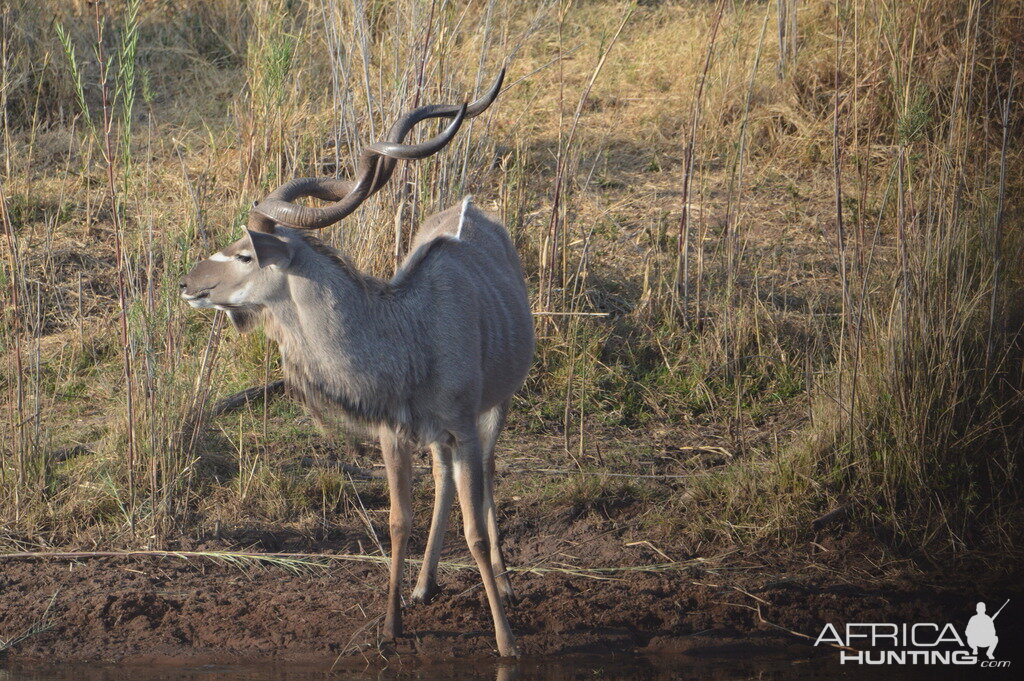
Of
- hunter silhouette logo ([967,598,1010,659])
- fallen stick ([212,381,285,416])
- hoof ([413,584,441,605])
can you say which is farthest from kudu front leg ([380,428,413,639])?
hunter silhouette logo ([967,598,1010,659])

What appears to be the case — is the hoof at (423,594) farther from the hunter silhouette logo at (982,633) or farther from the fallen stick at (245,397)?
the hunter silhouette logo at (982,633)

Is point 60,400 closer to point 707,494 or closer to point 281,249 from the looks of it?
point 281,249

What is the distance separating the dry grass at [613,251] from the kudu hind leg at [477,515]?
1040mm

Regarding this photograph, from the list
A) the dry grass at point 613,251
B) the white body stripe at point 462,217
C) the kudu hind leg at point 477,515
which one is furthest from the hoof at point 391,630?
the white body stripe at point 462,217

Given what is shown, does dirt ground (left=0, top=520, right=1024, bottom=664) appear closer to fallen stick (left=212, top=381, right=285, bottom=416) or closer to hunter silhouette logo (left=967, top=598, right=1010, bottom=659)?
hunter silhouette logo (left=967, top=598, right=1010, bottom=659)

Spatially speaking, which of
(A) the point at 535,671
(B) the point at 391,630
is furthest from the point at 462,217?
(A) the point at 535,671

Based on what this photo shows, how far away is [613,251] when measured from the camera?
677 centimetres

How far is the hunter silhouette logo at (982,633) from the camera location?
4.14 m

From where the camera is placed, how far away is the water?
3.91 meters

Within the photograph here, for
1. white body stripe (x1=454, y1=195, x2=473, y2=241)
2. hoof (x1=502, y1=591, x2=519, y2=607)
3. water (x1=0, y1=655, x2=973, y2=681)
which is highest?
white body stripe (x1=454, y1=195, x2=473, y2=241)

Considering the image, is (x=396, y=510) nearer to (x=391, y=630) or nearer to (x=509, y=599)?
(x=391, y=630)

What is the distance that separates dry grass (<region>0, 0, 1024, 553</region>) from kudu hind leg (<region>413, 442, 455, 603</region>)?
70cm

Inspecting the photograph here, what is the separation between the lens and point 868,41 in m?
6.91

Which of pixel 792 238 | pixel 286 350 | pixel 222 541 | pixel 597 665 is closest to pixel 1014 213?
pixel 792 238
